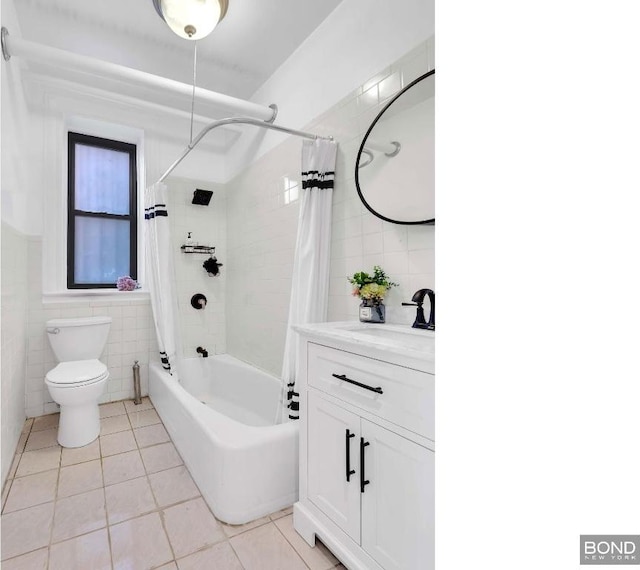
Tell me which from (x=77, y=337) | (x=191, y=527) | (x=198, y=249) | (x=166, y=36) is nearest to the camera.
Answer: (x=191, y=527)

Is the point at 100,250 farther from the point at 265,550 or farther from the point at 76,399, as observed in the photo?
the point at 265,550

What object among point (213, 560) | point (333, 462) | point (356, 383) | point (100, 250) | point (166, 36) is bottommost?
point (213, 560)

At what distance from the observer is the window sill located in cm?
276

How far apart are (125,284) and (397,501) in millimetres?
2856

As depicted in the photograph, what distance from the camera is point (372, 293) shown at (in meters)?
1.64

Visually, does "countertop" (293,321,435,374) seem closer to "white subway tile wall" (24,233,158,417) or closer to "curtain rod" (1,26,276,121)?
"curtain rod" (1,26,276,121)

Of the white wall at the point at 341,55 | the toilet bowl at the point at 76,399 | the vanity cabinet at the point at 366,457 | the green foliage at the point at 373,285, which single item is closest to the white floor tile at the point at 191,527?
the vanity cabinet at the point at 366,457

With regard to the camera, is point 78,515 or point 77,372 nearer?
point 78,515

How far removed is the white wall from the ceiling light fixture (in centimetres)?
70

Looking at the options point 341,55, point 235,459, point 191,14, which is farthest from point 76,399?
point 341,55
